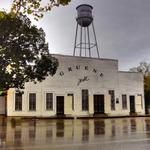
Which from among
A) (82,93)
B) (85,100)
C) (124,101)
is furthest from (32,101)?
(124,101)

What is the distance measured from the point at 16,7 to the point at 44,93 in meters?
25.7

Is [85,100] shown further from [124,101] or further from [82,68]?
[124,101]

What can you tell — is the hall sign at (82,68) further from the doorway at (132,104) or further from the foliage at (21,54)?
the doorway at (132,104)

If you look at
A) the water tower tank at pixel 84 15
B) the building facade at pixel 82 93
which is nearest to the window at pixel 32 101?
the building facade at pixel 82 93

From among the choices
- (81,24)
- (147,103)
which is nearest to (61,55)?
(81,24)

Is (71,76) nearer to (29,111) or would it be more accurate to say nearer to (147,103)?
(29,111)

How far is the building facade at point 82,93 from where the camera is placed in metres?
34.5

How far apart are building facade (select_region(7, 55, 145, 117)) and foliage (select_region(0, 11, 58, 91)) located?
3283mm

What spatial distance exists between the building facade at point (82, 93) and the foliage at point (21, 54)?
3.28 meters

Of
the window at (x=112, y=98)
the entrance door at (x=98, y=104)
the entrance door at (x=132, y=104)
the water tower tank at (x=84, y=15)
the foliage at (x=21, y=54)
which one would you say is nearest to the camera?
the foliage at (x=21, y=54)

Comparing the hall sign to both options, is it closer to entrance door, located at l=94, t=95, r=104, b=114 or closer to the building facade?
the building facade

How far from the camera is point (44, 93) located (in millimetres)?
35094

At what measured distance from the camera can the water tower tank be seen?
4194 cm

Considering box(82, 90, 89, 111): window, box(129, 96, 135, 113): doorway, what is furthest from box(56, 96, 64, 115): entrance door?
box(129, 96, 135, 113): doorway
